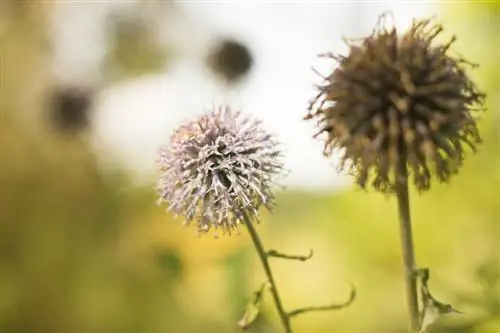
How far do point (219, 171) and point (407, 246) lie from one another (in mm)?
178

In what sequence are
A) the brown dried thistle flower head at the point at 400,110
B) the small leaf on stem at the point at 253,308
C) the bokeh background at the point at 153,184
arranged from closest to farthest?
the brown dried thistle flower head at the point at 400,110 < the small leaf on stem at the point at 253,308 < the bokeh background at the point at 153,184

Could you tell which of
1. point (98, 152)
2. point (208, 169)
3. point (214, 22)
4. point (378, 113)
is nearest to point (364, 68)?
point (378, 113)

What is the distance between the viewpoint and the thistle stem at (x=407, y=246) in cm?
57

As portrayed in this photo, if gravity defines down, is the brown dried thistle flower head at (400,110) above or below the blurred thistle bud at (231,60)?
below

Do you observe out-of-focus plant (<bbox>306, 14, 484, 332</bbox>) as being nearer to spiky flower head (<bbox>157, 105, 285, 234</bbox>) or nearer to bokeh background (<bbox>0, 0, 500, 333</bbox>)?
spiky flower head (<bbox>157, 105, 285, 234</bbox>)

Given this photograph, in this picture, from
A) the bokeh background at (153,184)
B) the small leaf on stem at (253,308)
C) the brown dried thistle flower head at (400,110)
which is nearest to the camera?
the brown dried thistle flower head at (400,110)

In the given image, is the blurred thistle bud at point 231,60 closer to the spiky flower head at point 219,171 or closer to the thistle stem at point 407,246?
the spiky flower head at point 219,171

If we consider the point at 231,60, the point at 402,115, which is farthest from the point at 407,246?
the point at 231,60

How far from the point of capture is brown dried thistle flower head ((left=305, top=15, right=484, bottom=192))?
55 centimetres

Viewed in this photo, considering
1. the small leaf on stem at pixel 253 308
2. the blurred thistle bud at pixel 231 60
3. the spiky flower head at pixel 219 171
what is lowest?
the small leaf on stem at pixel 253 308

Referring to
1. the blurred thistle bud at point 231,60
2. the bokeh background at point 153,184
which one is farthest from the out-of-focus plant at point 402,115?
the blurred thistle bud at point 231,60

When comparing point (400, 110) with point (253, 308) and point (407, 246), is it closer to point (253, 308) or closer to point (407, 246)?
point (407, 246)

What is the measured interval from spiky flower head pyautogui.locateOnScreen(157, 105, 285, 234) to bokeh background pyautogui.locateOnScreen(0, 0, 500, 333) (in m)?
0.17

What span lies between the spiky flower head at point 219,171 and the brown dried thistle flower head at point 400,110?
109 mm
